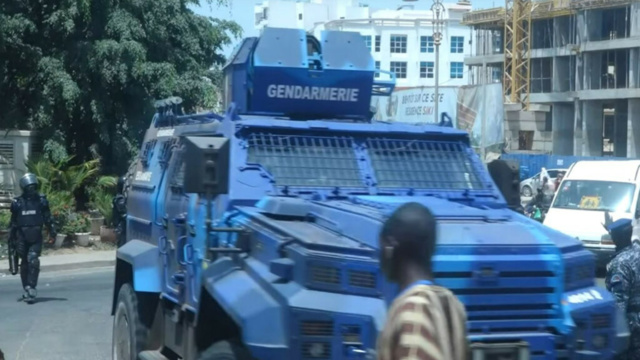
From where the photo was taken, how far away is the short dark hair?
349 cm

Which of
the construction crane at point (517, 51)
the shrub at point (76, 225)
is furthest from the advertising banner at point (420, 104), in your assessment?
the construction crane at point (517, 51)

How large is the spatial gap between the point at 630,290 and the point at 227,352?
297cm

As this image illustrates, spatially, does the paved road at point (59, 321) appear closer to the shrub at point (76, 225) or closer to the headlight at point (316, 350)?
the shrub at point (76, 225)

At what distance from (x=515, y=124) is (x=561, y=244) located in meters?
62.2

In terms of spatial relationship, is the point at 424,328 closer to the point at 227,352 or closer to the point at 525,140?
the point at 227,352

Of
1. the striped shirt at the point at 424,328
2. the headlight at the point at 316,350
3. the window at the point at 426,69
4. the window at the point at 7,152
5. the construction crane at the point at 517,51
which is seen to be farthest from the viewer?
the window at the point at 426,69

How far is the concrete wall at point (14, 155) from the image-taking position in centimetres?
2298

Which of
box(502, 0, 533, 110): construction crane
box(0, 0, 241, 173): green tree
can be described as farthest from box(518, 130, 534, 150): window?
box(0, 0, 241, 173): green tree

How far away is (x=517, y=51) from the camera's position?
7056 centimetres

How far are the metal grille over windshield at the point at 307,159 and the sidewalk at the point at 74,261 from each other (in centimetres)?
1228

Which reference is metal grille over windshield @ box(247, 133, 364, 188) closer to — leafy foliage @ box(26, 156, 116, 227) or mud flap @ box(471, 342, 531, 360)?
mud flap @ box(471, 342, 531, 360)

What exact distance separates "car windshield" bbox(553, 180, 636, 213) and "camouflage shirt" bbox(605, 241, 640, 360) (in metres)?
12.1

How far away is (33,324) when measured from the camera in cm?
1248

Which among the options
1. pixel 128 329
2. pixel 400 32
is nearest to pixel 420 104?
pixel 128 329
